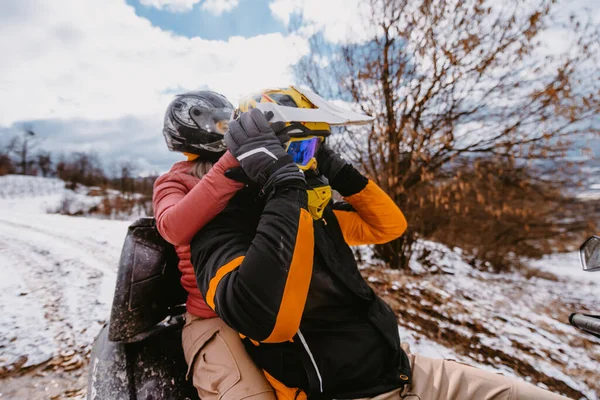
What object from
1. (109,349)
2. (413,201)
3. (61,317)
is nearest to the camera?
(109,349)

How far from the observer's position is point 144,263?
1.65 meters

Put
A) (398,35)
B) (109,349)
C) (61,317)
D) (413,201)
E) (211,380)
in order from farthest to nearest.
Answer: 1. (413,201)
2. (398,35)
3. (61,317)
4. (109,349)
5. (211,380)

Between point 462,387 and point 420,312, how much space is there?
10.5ft

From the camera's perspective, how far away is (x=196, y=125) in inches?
73.6

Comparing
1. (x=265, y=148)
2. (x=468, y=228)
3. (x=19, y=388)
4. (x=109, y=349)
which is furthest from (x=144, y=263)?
(x=468, y=228)

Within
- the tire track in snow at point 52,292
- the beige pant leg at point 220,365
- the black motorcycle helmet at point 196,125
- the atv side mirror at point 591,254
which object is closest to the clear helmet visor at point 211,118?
the black motorcycle helmet at point 196,125

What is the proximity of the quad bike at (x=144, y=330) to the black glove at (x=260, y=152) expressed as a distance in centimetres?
81

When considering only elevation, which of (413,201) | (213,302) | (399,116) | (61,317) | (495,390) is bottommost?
(61,317)

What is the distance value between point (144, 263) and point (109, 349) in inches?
17.2

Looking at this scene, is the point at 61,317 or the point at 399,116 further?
the point at 399,116

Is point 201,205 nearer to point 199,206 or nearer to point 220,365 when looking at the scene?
point 199,206

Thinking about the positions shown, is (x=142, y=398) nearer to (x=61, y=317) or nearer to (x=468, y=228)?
(x=61, y=317)

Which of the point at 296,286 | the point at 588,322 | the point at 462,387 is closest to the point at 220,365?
Answer: the point at 296,286

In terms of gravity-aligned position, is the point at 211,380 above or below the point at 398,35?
below
